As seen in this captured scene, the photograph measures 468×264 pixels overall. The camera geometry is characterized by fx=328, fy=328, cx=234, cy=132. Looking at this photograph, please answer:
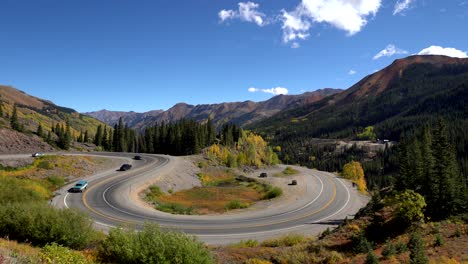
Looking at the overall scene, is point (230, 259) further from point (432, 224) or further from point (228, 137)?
point (228, 137)

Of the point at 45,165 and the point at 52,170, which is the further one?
the point at 45,165

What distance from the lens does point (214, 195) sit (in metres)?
75.5

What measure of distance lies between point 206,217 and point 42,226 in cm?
2822

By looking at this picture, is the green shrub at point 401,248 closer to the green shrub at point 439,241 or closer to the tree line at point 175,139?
the green shrub at point 439,241

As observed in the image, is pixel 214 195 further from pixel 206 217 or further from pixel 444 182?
pixel 444 182

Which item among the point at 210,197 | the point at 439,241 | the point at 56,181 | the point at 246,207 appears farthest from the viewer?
the point at 210,197

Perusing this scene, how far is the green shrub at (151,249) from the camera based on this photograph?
50.8ft

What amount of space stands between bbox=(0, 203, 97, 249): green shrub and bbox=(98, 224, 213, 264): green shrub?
297 centimetres

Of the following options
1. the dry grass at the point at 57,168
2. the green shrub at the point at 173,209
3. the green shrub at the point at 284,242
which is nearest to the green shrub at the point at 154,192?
the green shrub at the point at 173,209

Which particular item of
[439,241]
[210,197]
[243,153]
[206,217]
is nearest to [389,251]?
[439,241]

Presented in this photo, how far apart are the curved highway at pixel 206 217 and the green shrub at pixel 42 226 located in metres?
Answer: 4.60

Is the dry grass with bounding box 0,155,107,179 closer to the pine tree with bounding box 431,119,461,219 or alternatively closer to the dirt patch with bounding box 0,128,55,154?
the dirt patch with bounding box 0,128,55,154

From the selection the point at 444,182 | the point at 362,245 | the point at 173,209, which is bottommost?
the point at 173,209

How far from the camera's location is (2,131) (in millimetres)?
83375
